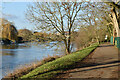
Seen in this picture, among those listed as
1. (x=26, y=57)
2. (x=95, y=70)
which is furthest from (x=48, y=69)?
(x=26, y=57)

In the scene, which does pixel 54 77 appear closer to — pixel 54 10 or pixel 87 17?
pixel 54 10

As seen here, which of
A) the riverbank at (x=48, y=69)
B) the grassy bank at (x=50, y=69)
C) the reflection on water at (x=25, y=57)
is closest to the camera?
the grassy bank at (x=50, y=69)

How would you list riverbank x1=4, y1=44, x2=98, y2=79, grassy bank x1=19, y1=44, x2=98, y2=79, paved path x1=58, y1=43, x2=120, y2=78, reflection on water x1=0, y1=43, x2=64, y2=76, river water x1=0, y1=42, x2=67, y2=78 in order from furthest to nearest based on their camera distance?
reflection on water x1=0, y1=43, x2=64, y2=76 < river water x1=0, y1=42, x2=67, y2=78 < riverbank x1=4, y1=44, x2=98, y2=79 < grassy bank x1=19, y1=44, x2=98, y2=79 < paved path x1=58, y1=43, x2=120, y2=78

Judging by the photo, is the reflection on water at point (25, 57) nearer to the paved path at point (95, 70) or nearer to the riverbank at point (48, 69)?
the riverbank at point (48, 69)

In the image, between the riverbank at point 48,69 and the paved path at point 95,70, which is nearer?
the paved path at point 95,70

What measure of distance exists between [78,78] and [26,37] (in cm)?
1002

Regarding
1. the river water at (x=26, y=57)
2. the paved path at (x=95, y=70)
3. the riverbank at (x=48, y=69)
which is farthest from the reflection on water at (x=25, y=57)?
the paved path at (x=95, y=70)

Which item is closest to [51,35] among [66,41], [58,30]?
[58,30]

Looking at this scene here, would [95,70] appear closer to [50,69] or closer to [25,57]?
[50,69]

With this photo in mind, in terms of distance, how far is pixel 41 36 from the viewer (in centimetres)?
1573

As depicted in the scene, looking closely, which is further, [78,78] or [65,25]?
[65,25]

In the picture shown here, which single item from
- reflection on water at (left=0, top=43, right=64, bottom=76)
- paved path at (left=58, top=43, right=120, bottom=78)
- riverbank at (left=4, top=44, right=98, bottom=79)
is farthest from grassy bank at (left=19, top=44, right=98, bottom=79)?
reflection on water at (left=0, top=43, right=64, bottom=76)

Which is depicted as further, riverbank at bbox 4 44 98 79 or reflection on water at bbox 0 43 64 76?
reflection on water at bbox 0 43 64 76

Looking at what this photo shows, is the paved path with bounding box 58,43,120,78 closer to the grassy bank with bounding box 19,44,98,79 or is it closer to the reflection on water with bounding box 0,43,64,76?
the grassy bank with bounding box 19,44,98,79
